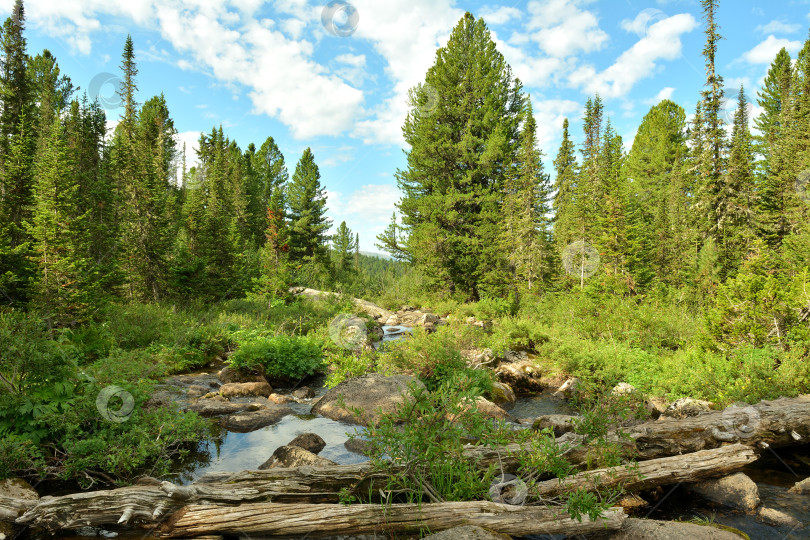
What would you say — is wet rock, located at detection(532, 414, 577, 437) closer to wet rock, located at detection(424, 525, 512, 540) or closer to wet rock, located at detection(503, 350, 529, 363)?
wet rock, located at detection(424, 525, 512, 540)

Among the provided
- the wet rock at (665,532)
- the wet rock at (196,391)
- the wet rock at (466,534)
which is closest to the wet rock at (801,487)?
the wet rock at (665,532)

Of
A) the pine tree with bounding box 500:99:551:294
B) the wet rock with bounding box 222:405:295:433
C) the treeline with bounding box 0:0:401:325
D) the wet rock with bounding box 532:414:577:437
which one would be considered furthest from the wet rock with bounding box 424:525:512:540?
the pine tree with bounding box 500:99:551:294

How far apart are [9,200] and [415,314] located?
21.4m

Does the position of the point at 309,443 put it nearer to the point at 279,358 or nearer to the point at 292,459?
the point at 292,459

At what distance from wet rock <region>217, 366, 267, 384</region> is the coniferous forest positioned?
23cm

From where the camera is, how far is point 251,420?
7926mm

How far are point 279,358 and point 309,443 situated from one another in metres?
5.36

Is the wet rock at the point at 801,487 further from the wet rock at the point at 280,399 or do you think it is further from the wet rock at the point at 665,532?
the wet rock at the point at 280,399

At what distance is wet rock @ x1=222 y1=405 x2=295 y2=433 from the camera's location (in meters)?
7.73

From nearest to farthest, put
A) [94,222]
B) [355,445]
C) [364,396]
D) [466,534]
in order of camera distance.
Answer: [466,534] → [355,445] → [364,396] → [94,222]

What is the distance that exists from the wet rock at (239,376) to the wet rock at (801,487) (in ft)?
35.4

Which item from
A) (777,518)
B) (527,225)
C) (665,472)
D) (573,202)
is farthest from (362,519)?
(573,202)

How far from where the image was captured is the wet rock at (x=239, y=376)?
11.3 metres

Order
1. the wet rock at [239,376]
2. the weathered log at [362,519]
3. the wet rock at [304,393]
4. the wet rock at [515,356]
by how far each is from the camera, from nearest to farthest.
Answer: the weathered log at [362,519]
the wet rock at [304,393]
the wet rock at [239,376]
the wet rock at [515,356]
